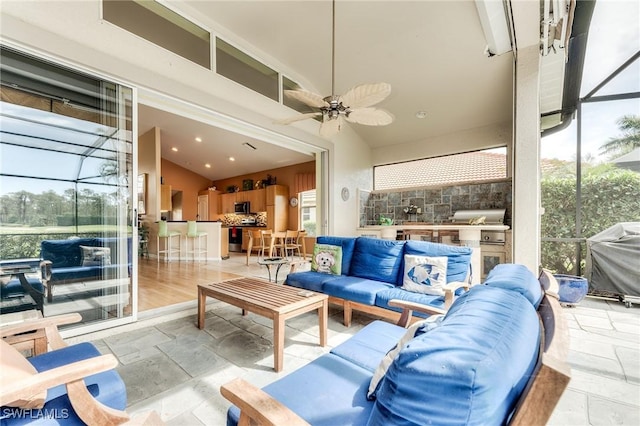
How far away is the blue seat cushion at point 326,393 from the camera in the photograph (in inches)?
37.8

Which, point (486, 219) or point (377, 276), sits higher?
point (486, 219)

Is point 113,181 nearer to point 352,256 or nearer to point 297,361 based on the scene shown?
point 297,361

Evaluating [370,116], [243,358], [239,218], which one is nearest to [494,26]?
[370,116]

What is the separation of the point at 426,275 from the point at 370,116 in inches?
70.4

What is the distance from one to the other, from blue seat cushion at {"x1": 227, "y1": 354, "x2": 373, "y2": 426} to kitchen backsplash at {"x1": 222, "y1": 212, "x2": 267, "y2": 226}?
8.07 meters

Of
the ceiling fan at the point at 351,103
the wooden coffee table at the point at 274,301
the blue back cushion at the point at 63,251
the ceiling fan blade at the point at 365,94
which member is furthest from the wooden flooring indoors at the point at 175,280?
the ceiling fan blade at the point at 365,94

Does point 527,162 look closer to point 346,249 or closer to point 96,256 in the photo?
point 346,249

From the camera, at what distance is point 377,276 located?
3025 mm

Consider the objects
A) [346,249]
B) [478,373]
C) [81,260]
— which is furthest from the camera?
[346,249]

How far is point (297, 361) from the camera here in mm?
2084

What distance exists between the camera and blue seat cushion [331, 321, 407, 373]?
133 centimetres

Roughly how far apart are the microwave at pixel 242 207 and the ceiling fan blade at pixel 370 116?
23.3 feet

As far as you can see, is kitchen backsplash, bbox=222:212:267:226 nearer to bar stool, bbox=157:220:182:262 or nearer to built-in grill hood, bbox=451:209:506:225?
bar stool, bbox=157:220:182:262

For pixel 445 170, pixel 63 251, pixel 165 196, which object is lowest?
pixel 63 251
